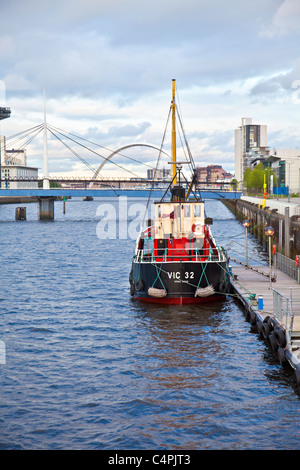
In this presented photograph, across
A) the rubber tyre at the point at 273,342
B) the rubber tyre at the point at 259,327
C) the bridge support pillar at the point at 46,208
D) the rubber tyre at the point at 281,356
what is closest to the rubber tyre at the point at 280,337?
the rubber tyre at the point at 281,356

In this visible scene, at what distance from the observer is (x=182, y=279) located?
93.7 feet

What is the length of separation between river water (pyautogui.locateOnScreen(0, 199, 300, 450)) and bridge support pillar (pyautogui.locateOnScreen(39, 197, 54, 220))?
8601 cm

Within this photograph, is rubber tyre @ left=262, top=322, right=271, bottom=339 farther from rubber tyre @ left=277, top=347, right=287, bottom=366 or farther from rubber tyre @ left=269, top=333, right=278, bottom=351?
rubber tyre @ left=277, top=347, right=287, bottom=366

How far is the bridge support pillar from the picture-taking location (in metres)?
119

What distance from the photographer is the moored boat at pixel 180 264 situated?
28.4 metres

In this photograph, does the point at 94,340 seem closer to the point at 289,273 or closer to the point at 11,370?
the point at 11,370

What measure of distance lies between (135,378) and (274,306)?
21.9 feet

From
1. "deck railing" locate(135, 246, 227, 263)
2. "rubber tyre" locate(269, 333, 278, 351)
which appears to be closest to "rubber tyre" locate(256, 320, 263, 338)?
"rubber tyre" locate(269, 333, 278, 351)

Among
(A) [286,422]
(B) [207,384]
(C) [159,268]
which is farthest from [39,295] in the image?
(A) [286,422]

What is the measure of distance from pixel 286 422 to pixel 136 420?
13.8 feet

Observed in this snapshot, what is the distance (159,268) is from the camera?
92.7 ft

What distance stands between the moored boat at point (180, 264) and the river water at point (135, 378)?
0.83 meters

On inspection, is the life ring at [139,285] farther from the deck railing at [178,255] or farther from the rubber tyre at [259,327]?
the rubber tyre at [259,327]
